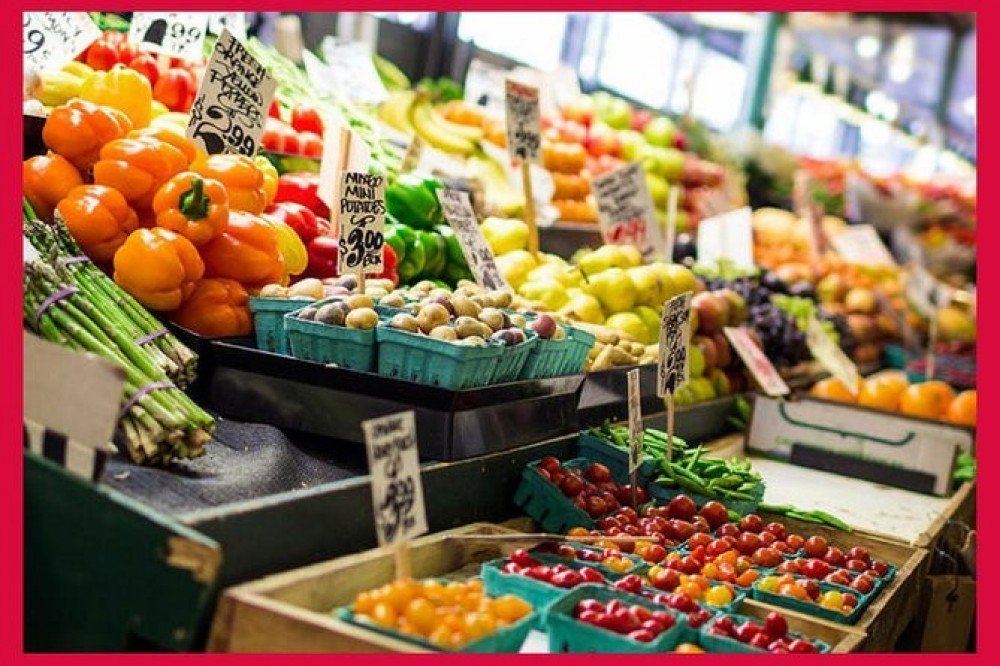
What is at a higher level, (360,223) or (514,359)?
(360,223)

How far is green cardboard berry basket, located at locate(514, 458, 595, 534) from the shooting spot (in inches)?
Answer: 124

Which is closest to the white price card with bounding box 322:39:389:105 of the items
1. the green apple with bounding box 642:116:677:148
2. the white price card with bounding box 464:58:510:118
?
the white price card with bounding box 464:58:510:118

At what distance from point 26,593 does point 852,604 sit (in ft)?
6.01

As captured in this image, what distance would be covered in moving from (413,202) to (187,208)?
4.69 feet

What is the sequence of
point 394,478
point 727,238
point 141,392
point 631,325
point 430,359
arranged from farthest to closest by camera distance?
point 727,238
point 631,325
point 430,359
point 141,392
point 394,478

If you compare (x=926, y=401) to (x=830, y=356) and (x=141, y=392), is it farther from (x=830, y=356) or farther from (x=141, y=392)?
(x=141, y=392)

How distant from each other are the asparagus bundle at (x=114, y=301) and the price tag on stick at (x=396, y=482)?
0.83 m

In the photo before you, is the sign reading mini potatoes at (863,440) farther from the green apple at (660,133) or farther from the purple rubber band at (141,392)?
the green apple at (660,133)

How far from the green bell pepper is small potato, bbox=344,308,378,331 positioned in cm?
150

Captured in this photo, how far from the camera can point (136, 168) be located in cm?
319

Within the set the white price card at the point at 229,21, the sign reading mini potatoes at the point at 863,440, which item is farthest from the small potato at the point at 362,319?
the sign reading mini potatoes at the point at 863,440

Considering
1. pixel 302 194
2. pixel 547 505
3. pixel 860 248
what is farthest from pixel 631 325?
pixel 860 248

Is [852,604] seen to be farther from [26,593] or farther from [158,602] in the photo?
[26,593]

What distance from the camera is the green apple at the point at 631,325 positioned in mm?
4555
